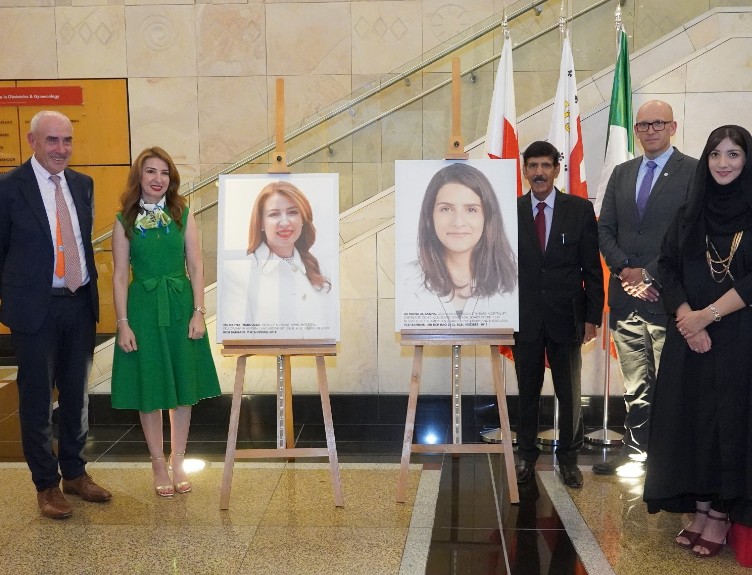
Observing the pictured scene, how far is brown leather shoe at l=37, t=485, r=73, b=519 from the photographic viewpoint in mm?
3984

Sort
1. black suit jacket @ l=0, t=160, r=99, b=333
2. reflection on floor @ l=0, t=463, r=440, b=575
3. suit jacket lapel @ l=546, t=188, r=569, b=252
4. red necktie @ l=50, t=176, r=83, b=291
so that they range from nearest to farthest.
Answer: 1. reflection on floor @ l=0, t=463, r=440, b=575
2. black suit jacket @ l=0, t=160, r=99, b=333
3. red necktie @ l=50, t=176, r=83, b=291
4. suit jacket lapel @ l=546, t=188, r=569, b=252

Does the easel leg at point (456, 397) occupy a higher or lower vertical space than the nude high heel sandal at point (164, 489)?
higher

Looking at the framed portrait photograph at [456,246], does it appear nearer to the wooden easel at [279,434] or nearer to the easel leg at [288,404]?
the wooden easel at [279,434]

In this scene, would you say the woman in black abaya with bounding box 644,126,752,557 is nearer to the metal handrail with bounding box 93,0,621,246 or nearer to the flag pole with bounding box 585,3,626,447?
the flag pole with bounding box 585,3,626,447

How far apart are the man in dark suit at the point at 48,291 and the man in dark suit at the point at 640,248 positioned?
2748 mm

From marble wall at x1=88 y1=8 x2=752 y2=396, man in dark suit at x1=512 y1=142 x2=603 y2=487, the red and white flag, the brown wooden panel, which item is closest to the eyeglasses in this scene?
man in dark suit at x1=512 y1=142 x2=603 y2=487

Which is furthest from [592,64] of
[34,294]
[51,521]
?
[51,521]

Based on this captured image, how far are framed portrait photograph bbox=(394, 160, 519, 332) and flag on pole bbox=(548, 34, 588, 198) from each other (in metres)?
1.35

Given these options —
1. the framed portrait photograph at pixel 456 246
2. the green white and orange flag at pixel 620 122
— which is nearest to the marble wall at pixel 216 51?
the green white and orange flag at pixel 620 122

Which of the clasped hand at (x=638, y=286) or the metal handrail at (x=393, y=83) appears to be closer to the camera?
the clasped hand at (x=638, y=286)

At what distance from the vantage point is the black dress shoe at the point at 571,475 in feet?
14.3

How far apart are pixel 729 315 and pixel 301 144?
11.6ft

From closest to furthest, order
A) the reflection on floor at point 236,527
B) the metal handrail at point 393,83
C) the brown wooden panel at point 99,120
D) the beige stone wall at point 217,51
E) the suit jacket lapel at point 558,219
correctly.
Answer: the reflection on floor at point 236,527 < the suit jacket lapel at point 558,219 < the metal handrail at point 393,83 < the beige stone wall at point 217,51 < the brown wooden panel at point 99,120

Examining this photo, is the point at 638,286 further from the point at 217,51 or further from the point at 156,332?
the point at 217,51
